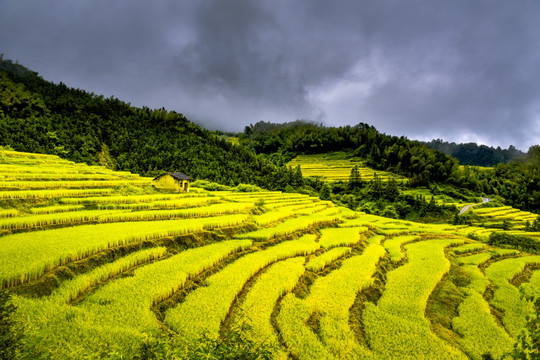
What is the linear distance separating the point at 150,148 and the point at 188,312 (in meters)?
76.4

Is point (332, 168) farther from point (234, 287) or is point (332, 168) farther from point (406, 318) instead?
point (234, 287)

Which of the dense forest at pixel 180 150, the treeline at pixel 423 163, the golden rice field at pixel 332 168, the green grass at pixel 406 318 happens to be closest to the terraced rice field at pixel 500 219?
the dense forest at pixel 180 150

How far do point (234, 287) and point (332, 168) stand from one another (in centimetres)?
8963

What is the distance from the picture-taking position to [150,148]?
251ft

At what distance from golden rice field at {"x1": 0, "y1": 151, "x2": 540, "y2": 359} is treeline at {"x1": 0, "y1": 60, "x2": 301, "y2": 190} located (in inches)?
1883

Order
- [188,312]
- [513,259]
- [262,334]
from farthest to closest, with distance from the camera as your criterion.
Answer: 1. [513,259]
2. [188,312]
3. [262,334]

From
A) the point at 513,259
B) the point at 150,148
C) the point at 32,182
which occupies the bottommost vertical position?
the point at 513,259

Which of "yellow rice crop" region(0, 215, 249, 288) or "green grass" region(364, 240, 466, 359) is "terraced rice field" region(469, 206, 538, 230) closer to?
"green grass" region(364, 240, 466, 359)

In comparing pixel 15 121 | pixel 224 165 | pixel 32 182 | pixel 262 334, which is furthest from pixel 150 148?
pixel 262 334

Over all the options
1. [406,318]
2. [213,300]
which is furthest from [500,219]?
[213,300]

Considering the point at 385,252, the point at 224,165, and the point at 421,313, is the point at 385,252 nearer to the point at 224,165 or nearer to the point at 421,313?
the point at 421,313

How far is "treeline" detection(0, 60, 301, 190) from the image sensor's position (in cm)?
5881

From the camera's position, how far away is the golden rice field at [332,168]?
82.8 metres

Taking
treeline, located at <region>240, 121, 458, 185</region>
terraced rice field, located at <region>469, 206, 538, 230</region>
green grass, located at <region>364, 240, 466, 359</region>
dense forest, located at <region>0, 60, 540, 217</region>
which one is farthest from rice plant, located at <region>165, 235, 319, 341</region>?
Answer: treeline, located at <region>240, 121, 458, 185</region>
